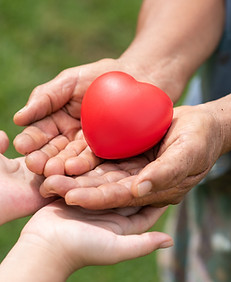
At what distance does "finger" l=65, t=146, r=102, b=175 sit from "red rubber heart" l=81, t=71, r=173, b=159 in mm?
→ 57

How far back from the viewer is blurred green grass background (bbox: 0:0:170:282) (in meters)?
3.80

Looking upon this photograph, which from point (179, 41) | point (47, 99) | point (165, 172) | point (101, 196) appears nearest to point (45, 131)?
point (47, 99)

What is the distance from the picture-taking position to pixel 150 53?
7.63ft

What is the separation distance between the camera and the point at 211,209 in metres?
2.49

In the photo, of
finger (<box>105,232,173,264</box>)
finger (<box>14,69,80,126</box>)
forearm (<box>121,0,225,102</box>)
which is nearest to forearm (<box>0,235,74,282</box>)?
finger (<box>105,232,173,264</box>)

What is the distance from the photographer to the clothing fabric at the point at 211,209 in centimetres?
236

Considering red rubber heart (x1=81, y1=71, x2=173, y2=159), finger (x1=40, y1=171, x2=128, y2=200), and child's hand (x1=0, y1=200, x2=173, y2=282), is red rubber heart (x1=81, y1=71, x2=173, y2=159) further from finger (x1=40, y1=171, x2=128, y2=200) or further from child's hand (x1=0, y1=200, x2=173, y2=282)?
child's hand (x1=0, y1=200, x2=173, y2=282)

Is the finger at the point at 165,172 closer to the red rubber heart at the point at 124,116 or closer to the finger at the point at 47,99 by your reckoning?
the red rubber heart at the point at 124,116

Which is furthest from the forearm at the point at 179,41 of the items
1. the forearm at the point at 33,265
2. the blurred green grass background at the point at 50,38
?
the blurred green grass background at the point at 50,38

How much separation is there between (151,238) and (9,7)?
10.5 feet

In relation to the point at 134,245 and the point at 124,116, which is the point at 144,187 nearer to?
A: the point at 134,245

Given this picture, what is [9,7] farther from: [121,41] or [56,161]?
[56,161]

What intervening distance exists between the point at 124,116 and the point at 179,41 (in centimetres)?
67

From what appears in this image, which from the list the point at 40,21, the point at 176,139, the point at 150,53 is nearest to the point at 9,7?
the point at 40,21
